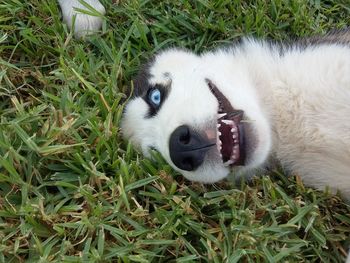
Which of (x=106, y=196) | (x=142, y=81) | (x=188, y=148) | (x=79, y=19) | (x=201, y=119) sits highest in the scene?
(x=79, y=19)

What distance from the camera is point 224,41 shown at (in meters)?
4.20

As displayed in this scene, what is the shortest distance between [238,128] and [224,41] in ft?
4.28

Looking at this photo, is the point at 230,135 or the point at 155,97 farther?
the point at 155,97

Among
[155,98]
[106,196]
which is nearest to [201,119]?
[155,98]

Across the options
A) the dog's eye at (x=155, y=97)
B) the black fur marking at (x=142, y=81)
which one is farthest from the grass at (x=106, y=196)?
the dog's eye at (x=155, y=97)

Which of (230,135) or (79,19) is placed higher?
(79,19)

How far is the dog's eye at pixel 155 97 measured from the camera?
3.45m

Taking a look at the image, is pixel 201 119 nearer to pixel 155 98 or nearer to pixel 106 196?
pixel 155 98

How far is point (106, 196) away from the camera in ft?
10.3

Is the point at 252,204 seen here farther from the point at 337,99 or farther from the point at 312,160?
the point at 337,99

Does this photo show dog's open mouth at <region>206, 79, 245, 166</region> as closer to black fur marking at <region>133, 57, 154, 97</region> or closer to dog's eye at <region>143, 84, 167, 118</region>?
dog's eye at <region>143, 84, 167, 118</region>

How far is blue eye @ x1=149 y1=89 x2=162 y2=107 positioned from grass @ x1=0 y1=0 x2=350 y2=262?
0.72ft

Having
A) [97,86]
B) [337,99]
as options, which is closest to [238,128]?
[337,99]

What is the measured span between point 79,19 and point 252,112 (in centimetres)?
164
